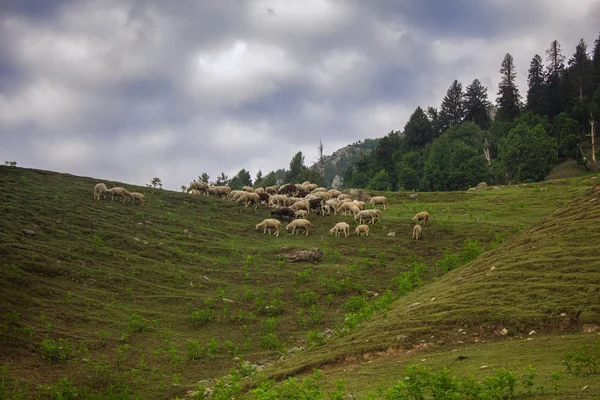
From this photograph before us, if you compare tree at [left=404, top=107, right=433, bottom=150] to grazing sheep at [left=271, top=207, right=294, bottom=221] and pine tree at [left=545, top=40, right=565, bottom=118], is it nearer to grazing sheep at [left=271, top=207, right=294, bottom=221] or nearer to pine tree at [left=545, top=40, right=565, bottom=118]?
pine tree at [left=545, top=40, right=565, bottom=118]

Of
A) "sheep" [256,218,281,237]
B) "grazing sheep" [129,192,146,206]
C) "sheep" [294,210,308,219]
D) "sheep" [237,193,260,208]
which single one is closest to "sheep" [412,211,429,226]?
"sheep" [294,210,308,219]

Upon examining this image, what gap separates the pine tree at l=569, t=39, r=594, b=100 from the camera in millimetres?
99113

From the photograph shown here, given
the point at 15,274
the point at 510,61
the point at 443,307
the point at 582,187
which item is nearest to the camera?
the point at 443,307

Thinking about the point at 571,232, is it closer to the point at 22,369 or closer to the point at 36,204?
the point at 22,369

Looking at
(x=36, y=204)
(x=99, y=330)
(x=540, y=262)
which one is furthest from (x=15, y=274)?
(x=540, y=262)

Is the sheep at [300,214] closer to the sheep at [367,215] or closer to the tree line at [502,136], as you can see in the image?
the sheep at [367,215]

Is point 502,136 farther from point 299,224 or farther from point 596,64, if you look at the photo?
point 299,224

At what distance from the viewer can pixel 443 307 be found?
16.8m

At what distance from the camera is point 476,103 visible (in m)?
111

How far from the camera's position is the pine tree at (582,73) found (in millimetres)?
99113

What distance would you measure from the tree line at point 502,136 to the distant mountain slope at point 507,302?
5623cm

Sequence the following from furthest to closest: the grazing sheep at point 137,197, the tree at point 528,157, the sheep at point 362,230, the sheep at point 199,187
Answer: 1. the tree at point 528,157
2. the sheep at point 199,187
3. the grazing sheep at point 137,197
4. the sheep at point 362,230

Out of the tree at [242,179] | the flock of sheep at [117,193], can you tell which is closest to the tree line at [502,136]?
the tree at [242,179]

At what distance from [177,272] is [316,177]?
6901 cm
